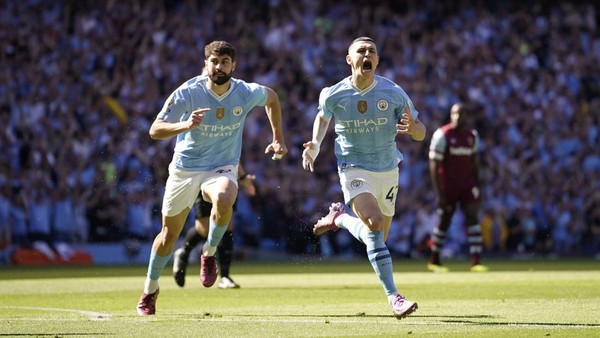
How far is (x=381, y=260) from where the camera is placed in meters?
10.1

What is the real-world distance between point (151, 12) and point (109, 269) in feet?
30.7

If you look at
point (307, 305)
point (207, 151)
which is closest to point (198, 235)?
point (307, 305)

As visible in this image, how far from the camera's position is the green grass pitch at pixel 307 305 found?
30.1ft

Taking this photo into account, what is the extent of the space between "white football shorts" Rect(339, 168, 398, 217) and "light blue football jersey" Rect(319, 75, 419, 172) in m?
0.07

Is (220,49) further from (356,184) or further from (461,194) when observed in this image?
(461,194)

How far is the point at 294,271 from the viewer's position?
66.4 ft

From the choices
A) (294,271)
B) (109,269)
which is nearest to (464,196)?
(294,271)

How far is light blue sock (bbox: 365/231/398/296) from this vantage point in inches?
392

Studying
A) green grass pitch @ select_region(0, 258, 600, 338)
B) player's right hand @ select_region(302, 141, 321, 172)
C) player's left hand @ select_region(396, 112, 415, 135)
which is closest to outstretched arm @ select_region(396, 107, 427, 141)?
player's left hand @ select_region(396, 112, 415, 135)

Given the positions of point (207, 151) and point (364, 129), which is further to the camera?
point (207, 151)

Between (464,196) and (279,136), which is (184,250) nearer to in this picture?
(279,136)

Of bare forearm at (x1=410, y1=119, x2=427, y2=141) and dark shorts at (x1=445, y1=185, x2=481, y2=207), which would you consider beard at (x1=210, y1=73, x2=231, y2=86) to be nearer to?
bare forearm at (x1=410, y1=119, x2=427, y2=141)

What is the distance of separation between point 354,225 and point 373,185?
475 mm


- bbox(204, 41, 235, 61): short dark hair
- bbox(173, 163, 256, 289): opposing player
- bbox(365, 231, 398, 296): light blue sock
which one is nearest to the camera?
bbox(365, 231, 398, 296): light blue sock
